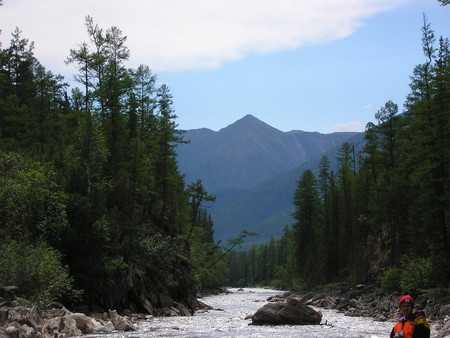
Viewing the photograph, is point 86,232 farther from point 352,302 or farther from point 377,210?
point 377,210

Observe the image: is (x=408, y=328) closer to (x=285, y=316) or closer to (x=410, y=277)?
(x=285, y=316)

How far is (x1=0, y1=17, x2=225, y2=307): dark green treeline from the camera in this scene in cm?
2756

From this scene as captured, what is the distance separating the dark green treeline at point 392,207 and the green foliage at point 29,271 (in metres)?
26.8

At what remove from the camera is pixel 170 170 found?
50312 mm

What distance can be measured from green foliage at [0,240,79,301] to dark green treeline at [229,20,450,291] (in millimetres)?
26751

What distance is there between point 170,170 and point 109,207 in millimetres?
12881

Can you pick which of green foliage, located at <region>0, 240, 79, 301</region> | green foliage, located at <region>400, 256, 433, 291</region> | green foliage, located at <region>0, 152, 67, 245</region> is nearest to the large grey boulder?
green foliage, located at <region>400, 256, 433, 291</region>

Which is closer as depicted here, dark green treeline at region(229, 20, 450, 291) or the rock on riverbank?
the rock on riverbank

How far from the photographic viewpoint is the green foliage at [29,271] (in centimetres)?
2392

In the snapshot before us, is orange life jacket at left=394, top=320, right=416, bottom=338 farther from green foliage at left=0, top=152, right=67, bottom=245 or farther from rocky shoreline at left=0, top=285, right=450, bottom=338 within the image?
green foliage at left=0, top=152, right=67, bottom=245

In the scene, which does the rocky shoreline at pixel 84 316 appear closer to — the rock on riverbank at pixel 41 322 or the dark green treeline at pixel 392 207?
the rock on riverbank at pixel 41 322

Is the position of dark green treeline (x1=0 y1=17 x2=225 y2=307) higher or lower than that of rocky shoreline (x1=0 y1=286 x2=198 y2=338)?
higher

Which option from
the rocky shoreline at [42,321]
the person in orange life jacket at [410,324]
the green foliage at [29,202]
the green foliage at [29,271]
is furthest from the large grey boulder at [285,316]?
the person in orange life jacket at [410,324]

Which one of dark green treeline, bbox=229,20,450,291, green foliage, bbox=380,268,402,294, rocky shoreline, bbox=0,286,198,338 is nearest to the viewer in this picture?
rocky shoreline, bbox=0,286,198,338
